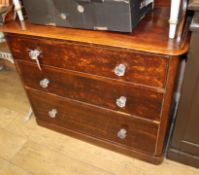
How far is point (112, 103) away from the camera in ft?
3.83

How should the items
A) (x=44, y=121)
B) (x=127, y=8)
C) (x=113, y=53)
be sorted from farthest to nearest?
(x=44, y=121)
(x=113, y=53)
(x=127, y=8)

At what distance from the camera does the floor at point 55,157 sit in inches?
52.2

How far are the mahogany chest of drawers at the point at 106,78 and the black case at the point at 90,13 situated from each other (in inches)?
1.6

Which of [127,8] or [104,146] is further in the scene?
[104,146]

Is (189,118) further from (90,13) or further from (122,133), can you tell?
(90,13)

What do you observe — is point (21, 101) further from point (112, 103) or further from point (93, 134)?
point (112, 103)

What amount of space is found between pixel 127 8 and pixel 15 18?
0.71m

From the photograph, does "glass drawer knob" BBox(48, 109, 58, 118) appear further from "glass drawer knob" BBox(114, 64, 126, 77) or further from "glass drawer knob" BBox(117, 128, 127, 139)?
"glass drawer knob" BBox(114, 64, 126, 77)

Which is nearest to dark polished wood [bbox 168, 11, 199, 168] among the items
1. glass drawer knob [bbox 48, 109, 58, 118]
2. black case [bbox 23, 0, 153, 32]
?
black case [bbox 23, 0, 153, 32]

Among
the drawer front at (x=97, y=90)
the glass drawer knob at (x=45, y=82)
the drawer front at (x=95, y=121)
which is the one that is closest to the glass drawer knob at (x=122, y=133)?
the drawer front at (x=95, y=121)

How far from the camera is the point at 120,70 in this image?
0.99 metres

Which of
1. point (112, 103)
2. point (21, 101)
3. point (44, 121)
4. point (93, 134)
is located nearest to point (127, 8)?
point (112, 103)

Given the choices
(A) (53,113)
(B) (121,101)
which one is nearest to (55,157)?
(A) (53,113)

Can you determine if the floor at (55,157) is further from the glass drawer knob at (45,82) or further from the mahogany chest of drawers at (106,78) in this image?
the glass drawer knob at (45,82)
